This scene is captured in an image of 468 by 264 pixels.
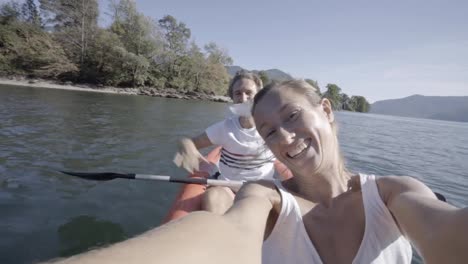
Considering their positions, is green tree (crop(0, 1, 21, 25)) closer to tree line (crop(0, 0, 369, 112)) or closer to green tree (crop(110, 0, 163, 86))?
tree line (crop(0, 0, 369, 112))

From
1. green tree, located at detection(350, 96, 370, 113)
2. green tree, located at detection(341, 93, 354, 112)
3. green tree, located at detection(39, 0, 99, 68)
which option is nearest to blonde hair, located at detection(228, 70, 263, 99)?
green tree, located at detection(39, 0, 99, 68)

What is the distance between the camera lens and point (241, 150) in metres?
3.05

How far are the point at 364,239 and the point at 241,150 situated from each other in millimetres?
1990

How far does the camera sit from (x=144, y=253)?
1.85 feet

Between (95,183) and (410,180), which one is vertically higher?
(410,180)

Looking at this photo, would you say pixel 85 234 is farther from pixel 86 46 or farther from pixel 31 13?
pixel 31 13

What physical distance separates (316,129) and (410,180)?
468mm

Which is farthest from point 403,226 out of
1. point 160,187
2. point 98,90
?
point 98,90

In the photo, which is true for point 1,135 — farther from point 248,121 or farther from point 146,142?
point 248,121

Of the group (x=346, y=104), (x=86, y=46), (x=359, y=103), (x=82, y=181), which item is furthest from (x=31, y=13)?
(x=359, y=103)

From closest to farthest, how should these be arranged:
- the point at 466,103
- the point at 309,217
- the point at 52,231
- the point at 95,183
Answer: the point at 309,217
the point at 52,231
the point at 95,183
the point at 466,103

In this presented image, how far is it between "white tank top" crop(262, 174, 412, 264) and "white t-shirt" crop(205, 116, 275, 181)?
5.95 feet

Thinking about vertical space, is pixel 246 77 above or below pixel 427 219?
above

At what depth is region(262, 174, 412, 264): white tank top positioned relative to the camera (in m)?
1.13
